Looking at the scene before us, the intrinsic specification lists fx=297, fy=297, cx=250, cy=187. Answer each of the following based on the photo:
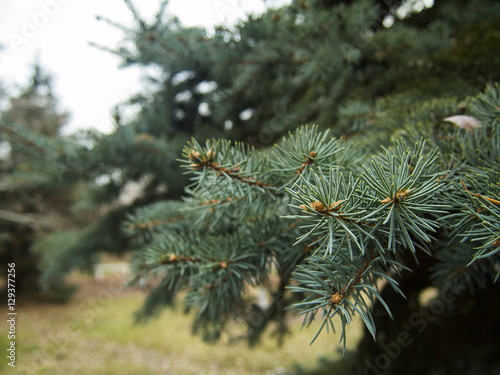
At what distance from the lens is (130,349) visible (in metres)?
5.34

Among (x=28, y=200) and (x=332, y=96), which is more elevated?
(x=28, y=200)

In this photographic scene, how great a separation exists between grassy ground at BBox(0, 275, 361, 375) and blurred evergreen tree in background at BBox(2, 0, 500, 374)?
1994mm

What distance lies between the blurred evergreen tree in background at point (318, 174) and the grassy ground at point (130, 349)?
199 cm

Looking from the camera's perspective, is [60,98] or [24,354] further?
[60,98]

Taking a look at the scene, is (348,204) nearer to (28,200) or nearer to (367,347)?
(367,347)

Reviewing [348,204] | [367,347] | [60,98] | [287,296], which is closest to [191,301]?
[348,204]

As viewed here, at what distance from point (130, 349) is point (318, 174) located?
237 inches

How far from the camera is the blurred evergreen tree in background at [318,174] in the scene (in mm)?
476

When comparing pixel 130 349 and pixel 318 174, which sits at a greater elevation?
pixel 318 174

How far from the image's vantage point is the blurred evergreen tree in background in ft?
1.56

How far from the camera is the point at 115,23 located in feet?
3.80

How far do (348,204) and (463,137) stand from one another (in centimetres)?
36

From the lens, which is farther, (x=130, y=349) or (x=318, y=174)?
(x=130, y=349)

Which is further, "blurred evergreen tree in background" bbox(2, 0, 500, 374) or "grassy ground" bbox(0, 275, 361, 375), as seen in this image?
"grassy ground" bbox(0, 275, 361, 375)
